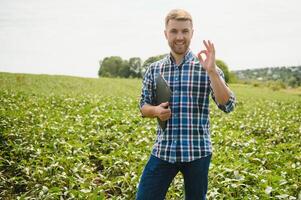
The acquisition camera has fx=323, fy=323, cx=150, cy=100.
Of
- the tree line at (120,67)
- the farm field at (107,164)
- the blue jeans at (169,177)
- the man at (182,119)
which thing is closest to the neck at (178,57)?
the man at (182,119)

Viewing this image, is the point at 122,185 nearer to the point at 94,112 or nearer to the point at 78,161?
the point at 78,161

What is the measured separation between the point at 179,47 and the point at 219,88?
1.63 feet

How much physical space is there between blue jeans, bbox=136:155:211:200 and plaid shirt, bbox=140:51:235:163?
0.22 ft

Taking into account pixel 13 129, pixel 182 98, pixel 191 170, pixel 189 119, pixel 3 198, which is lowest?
pixel 3 198

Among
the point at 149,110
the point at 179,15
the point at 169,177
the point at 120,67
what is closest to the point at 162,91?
the point at 149,110

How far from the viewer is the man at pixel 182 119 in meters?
2.58

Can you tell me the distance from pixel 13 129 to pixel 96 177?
3447 millimetres

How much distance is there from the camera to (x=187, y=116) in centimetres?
261

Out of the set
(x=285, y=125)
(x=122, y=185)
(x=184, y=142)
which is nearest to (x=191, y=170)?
(x=184, y=142)

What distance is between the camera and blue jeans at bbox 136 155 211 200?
2.62 meters

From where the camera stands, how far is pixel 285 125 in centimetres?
1142

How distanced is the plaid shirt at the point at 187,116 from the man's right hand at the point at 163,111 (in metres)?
0.10

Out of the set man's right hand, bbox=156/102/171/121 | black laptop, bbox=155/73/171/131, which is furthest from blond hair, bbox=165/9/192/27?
man's right hand, bbox=156/102/171/121

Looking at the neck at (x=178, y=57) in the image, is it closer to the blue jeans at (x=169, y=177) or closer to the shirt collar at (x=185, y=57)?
the shirt collar at (x=185, y=57)
